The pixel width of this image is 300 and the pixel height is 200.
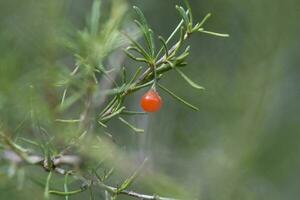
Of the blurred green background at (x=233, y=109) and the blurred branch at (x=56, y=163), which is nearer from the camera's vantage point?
the blurred branch at (x=56, y=163)

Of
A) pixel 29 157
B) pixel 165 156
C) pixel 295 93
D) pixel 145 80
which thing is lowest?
pixel 165 156

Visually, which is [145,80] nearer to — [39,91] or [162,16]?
[39,91]

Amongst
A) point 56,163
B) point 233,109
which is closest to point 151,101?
point 56,163

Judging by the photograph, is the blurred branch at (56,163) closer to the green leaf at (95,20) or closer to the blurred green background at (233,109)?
the green leaf at (95,20)

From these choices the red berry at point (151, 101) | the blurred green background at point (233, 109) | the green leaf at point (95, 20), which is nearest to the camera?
the green leaf at point (95, 20)

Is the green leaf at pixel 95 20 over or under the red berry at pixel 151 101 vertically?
over

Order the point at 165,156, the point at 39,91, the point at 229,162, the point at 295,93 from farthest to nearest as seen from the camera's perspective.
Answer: the point at 295,93
the point at 165,156
the point at 229,162
the point at 39,91

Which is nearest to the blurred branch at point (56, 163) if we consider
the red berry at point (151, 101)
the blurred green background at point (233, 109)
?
the red berry at point (151, 101)

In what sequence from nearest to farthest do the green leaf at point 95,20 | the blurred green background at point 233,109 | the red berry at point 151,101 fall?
the green leaf at point 95,20
the red berry at point 151,101
the blurred green background at point 233,109

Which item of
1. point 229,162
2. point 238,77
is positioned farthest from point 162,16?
point 229,162

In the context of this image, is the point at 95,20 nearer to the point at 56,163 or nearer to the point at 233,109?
the point at 56,163
